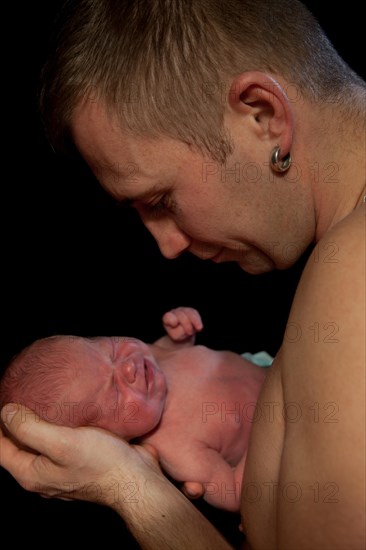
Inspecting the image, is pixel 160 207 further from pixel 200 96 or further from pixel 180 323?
pixel 180 323

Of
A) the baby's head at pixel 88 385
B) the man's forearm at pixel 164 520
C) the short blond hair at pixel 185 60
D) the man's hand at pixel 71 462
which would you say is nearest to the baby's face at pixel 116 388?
the baby's head at pixel 88 385

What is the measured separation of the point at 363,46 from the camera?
2740mm

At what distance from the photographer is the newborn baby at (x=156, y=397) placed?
1.98 meters

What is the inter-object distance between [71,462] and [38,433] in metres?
0.10

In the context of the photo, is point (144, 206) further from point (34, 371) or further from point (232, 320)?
point (232, 320)

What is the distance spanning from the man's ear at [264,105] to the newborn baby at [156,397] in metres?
0.77

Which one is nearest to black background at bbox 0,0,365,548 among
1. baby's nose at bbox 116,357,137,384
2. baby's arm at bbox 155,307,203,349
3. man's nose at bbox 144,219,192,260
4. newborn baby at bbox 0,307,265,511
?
baby's arm at bbox 155,307,203,349

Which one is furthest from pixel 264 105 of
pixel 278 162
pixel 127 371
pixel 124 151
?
pixel 127 371

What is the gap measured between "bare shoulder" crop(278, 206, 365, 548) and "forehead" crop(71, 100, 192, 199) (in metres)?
0.37

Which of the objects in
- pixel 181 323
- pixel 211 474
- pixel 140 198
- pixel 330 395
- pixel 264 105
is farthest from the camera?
pixel 181 323

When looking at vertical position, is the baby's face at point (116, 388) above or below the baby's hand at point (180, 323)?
below

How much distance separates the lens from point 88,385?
203cm

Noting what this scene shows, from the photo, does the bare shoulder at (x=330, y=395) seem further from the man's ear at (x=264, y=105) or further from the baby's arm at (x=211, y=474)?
the baby's arm at (x=211, y=474)

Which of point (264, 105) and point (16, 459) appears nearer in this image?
point (264, 105)
